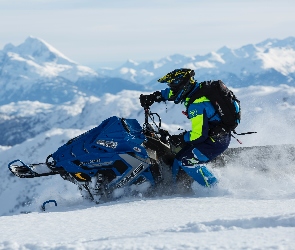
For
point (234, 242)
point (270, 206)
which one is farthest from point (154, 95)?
point (234, 242)

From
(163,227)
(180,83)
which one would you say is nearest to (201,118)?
(180,83)

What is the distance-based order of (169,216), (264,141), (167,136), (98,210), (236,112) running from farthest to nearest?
(264,141), (167,136), (236,112), (98,210), (169,216)

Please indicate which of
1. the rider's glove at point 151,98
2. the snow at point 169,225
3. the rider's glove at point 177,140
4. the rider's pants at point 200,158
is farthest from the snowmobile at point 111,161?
the snow at point 169,225

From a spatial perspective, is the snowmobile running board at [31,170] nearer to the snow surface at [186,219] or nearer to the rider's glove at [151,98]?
the snow surface at [186,219]

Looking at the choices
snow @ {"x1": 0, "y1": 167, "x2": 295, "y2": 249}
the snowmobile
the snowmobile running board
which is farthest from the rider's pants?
the snowmobile running board

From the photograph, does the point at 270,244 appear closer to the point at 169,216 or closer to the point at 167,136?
the point at 169,216

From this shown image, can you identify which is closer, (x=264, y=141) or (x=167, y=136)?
(x=167, y=136)

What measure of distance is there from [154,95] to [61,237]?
4589 millimetres

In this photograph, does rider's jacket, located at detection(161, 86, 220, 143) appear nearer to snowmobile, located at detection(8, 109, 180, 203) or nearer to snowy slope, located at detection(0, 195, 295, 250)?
snowmobile, located at detection(8, 109, 180, 203)

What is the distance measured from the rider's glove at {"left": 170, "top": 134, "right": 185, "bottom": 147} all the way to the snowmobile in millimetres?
100

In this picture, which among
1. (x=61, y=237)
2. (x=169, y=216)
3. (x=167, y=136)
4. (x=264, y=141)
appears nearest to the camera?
(x=61, y=237)

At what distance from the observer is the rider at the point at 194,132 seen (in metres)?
8.76

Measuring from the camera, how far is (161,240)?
4.94 metres

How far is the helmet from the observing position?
9070mm
